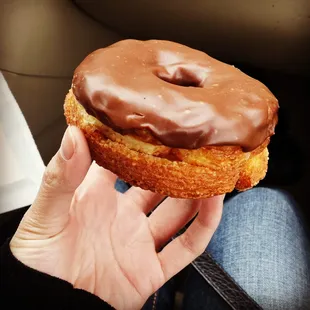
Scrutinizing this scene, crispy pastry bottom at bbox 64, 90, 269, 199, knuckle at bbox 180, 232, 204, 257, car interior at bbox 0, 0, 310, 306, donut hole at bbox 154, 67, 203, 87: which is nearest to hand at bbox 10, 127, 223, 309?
knuckle at bbox 180, 232, 204, 257

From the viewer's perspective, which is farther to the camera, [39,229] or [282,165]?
[282,165]

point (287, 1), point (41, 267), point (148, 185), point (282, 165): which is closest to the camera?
point (148, 185)

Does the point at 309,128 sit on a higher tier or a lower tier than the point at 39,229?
lower

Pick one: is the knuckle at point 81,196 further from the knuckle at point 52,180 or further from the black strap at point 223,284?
the black strap at point 223,284

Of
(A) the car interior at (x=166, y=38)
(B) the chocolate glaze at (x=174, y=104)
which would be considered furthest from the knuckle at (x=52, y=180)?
(A) the car interior at (x=166, y=38)

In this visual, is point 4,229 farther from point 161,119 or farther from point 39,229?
point 161,119

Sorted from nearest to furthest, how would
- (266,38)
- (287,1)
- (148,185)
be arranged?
1. (148,185)
2. (287,1)
3. (266,38)

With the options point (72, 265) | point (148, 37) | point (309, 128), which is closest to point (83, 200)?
point (72, 265)

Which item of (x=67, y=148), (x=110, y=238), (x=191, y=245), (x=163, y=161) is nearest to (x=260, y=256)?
(x=191, y=245)

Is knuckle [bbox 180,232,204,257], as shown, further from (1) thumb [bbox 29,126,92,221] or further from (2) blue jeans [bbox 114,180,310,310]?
(1) thumb [bbox 29,126,92,221]
